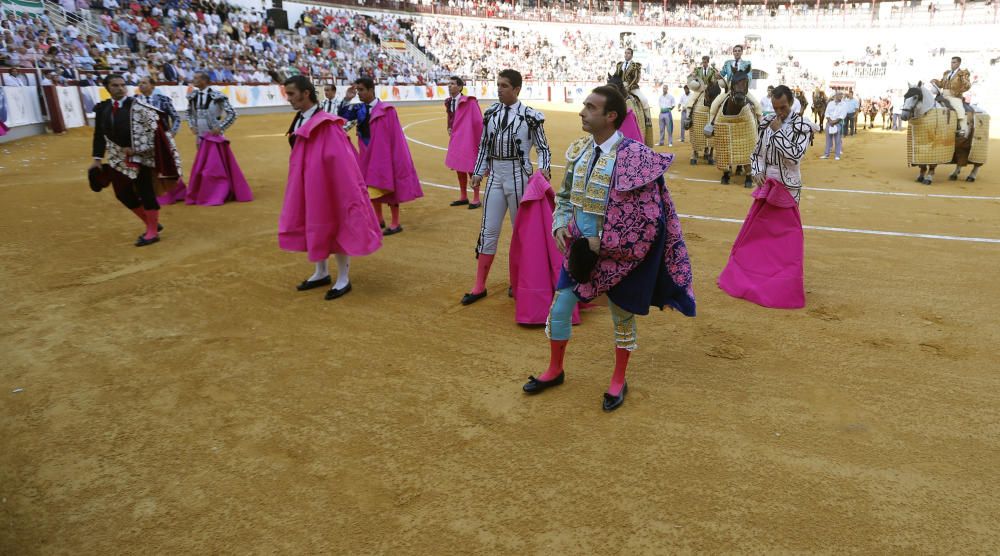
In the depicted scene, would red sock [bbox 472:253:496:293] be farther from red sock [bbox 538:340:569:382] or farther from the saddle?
the saddle

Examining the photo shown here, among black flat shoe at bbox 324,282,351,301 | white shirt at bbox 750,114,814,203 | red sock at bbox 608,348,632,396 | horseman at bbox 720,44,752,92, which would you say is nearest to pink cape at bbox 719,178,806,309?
white shirt at bbox 750,114,814,203

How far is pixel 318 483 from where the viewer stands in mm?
2902

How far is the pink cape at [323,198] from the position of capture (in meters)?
5.06

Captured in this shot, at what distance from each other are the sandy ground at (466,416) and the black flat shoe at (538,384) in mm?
62

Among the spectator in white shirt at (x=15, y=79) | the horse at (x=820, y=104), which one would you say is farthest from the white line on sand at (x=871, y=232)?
the spectator in white shirt at (x=15, y=79)

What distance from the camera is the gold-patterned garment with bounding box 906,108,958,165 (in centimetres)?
1045

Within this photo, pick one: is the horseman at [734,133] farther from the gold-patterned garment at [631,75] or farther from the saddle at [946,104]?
the saddle at [946,104]

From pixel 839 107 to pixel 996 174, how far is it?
11.7 ft

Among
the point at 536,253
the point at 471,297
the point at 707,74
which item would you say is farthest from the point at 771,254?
the point at 707,74

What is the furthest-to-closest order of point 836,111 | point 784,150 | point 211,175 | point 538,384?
point 836,111
point 211,175
point 784,150
point 538,384

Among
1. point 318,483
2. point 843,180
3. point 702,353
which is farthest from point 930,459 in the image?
point 843,180

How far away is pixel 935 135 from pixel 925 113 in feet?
1.30

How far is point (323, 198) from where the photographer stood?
16.7ft

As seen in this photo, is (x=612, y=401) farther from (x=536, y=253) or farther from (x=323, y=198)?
(x=323, y=198)
